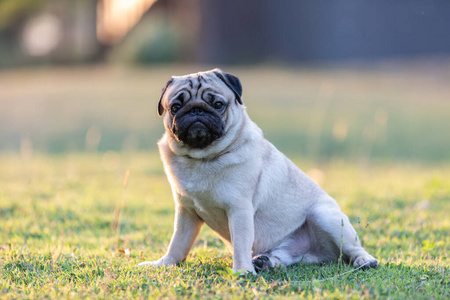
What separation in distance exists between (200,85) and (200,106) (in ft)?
0.68

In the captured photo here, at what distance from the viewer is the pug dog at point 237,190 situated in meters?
4.52

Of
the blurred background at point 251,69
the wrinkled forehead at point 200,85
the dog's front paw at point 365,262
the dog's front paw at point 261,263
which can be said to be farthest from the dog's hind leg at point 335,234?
the blurred background at point 251,69

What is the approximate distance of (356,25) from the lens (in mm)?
28031

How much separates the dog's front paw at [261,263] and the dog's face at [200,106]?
1064 millimetres

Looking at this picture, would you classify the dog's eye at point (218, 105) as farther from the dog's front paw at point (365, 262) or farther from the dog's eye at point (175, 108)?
the dog's front paw at point (365, 262)

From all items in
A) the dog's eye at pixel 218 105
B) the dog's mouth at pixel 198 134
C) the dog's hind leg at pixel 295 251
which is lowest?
the dog's hind leg at pixel 295 251

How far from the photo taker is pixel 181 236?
16.5ft

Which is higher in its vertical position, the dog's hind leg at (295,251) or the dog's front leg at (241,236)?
the dog's front leg at (241,236)

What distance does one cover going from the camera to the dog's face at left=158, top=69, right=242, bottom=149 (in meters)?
4.50

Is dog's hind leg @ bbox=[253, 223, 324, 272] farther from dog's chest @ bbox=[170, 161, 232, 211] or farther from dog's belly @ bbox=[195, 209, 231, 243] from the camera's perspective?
dog's chest @ bbox=[170, 161, 232, 211]

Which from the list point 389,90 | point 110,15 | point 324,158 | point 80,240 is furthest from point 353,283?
point 110,15

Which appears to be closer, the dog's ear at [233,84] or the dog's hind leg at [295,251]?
the dog's ear at [233,84]

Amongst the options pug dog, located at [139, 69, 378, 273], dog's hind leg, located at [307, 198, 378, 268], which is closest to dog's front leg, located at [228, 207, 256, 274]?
pug dog, located at [139, 69, 378, 273]

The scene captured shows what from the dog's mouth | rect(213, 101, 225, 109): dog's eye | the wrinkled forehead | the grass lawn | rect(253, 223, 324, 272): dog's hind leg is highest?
the wrinkled forehead
